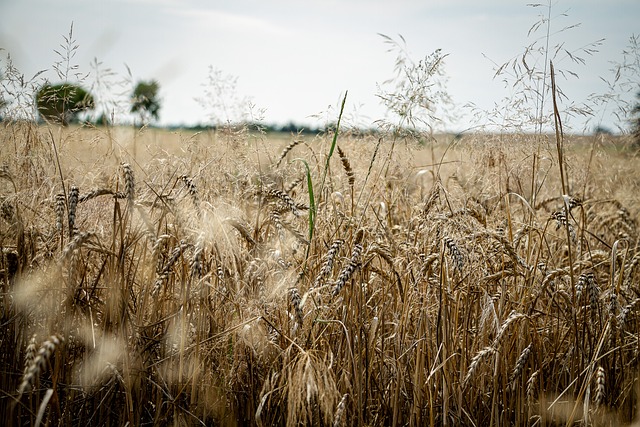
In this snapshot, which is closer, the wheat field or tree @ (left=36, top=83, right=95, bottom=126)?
the wheat field

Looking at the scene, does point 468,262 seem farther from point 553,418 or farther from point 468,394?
point 553,418

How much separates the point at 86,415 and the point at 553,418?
1803 mm

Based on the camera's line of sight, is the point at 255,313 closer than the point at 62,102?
Yes

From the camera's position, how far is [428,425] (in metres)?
1.88

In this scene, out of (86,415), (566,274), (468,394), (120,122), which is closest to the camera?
(86,415)

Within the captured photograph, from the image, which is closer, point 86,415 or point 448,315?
point 86,415

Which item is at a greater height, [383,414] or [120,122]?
[120,122]

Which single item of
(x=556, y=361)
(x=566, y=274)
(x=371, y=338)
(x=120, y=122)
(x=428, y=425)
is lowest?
(x=428, y=425)

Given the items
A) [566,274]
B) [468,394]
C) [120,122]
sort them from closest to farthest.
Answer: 1. [468,394]
2. [566,274]
3. [120,122]

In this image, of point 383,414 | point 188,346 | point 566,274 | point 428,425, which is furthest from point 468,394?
point 188,346

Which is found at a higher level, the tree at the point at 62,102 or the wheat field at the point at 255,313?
the tree at the point at 62,102

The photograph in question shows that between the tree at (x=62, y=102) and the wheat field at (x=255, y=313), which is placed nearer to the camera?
the wheat field at (x=255, y=313)

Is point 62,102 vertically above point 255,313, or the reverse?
point 62,102

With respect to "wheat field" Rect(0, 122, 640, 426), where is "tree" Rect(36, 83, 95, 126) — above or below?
above
